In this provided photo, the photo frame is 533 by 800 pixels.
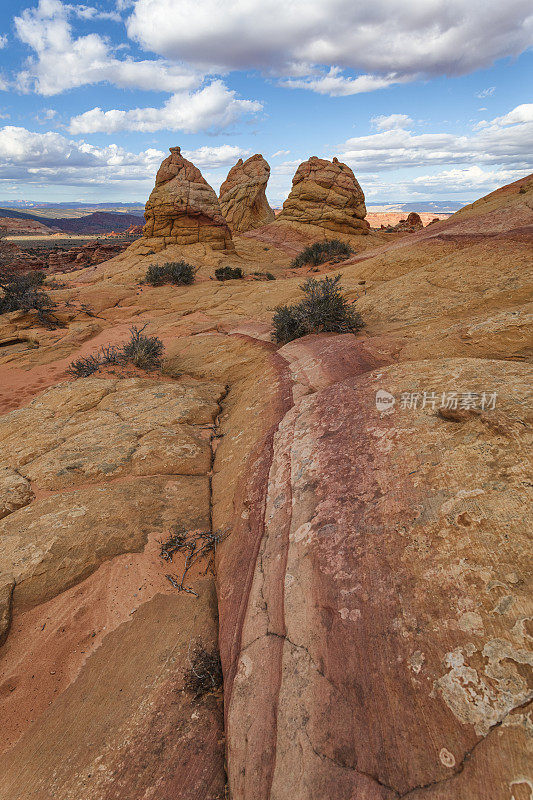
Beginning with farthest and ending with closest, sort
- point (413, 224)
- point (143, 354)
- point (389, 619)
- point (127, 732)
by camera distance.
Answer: point (413, 224), point (143, 354), point (127, 732), point (389, 619)

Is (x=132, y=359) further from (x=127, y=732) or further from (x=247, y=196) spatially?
(x=247, y=196)

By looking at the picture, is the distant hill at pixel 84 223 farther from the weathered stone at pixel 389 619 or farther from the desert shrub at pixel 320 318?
the weathered stone at pixel 389 619

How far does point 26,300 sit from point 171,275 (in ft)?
19.1

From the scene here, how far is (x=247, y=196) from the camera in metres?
29.6

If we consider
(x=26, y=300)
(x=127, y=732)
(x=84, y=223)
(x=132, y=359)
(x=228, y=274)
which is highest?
(x=84, y=223)

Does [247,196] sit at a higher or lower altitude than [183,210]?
higher

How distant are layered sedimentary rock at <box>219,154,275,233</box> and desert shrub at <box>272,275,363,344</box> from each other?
1019 inches

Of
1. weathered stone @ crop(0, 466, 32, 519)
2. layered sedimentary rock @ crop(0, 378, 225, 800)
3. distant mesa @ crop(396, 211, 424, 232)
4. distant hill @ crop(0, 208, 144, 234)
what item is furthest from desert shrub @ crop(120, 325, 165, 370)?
distant hill @ crop(0, 208, 144, 234)

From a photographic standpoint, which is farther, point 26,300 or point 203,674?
point 26,300

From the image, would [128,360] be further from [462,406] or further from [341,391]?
[462,406]

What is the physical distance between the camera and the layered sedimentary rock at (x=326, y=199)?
25.5 metres

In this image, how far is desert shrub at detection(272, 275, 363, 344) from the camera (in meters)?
6.02

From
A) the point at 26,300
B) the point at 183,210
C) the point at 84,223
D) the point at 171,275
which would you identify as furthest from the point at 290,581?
the point at 84,223

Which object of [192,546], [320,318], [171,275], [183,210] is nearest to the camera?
[192,546]
